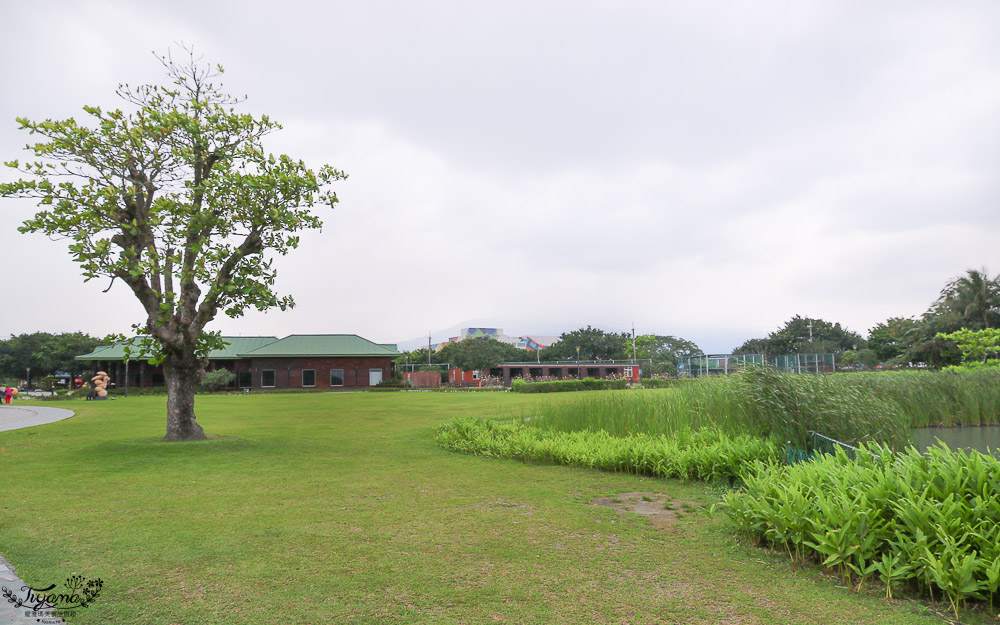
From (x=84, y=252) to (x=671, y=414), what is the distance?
985cm

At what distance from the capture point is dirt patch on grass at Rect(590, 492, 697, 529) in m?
5.34

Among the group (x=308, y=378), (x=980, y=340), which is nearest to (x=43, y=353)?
(x=308, y=378)

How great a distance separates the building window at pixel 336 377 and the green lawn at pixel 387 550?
3114 centimetres

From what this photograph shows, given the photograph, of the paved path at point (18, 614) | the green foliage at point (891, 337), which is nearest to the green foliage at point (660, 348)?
the green foliage at point (891, 337)

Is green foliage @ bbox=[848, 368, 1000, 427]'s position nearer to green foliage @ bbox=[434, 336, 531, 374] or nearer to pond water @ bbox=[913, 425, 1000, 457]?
pond water @ bbox=[913, 425, 1000, 457]

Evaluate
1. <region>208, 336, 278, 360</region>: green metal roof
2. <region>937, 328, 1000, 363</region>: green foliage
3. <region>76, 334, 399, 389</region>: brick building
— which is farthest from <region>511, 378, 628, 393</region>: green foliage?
<region>208, 336, 278, 360</region>: green metal roof

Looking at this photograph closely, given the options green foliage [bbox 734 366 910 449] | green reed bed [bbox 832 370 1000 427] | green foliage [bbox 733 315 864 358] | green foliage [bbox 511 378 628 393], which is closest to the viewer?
green foliage [bbox 734 366 910 449]

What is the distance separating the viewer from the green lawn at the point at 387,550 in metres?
3.29

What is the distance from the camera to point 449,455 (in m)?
9.52

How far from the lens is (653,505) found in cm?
588

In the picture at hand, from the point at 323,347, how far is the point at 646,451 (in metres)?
35.2

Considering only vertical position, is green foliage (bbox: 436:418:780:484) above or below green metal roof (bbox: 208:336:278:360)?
below

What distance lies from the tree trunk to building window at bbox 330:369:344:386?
1135 inches

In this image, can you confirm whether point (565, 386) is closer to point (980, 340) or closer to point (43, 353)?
point (980, 340)
